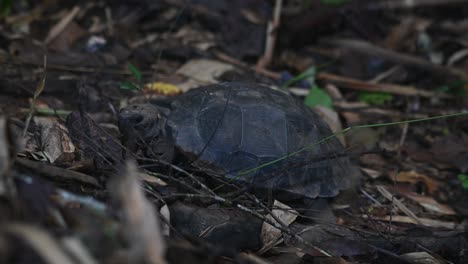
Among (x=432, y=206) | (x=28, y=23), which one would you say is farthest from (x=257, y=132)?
(x=28, y=23)

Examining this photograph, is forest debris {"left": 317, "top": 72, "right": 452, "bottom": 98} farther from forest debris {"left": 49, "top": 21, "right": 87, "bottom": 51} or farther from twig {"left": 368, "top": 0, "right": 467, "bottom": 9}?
forest debris {"left": 49, "top": 21, "right": 87, "bottom": 51}

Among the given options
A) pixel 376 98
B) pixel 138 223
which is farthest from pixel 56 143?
pixel 376 98

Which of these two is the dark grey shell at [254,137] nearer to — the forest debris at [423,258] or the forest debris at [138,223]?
the forest debris at [423,258]

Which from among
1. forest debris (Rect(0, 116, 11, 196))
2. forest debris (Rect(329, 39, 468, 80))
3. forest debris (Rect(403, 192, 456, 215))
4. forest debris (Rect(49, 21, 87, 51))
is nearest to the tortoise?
forest debris (Rect(403, 192, 456, 215))

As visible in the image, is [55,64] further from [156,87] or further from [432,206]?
[432,206]

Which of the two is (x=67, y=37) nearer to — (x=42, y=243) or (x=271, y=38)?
(x=271, y=38)

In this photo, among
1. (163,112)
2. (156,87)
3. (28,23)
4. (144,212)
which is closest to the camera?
(144,212)

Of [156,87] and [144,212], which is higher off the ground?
[144,212]
